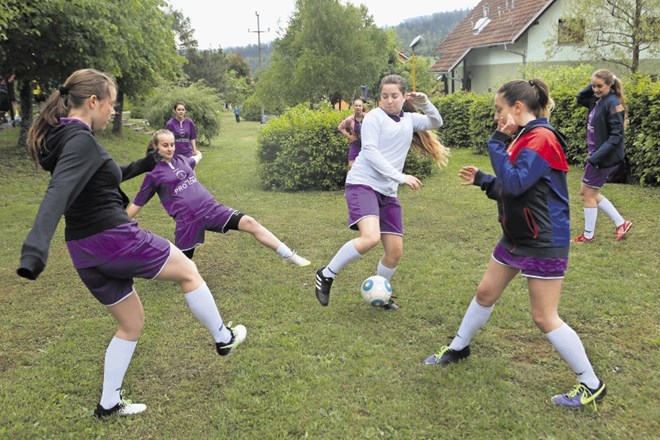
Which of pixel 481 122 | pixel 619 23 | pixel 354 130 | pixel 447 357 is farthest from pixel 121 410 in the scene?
pixel 619 23

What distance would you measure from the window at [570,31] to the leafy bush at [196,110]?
13727mm

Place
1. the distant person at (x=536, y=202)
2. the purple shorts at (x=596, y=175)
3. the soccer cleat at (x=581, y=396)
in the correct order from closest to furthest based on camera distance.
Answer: the distant person at (x=536, y=202), the soccer cleat at (x=581, y=396), the purple shorts at (x=596, y=175)

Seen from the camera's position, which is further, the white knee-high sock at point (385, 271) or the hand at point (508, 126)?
the white knee-high sock at point (385, 271)

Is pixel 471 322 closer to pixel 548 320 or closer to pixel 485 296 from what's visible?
pixel 485 296

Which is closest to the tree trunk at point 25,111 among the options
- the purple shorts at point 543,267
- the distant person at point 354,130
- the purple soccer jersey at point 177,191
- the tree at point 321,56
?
the distant person at point 354,130

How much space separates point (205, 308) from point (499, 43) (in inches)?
1012

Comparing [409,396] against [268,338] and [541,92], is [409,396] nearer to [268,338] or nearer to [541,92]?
[268,338]

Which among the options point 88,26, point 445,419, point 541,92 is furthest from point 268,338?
point 88,26

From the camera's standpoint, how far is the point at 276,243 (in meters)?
4.84

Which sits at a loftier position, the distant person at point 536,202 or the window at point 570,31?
the window at point 570,31

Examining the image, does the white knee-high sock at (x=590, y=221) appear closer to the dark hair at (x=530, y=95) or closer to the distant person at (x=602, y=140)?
the distant person at (x=602, y=140)

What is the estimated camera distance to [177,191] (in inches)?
209

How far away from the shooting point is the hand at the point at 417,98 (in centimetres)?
463

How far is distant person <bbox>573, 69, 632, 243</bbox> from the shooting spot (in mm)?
6281
